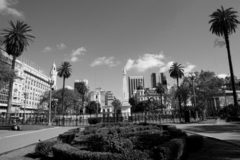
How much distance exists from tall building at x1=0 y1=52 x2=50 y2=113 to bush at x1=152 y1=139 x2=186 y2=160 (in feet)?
238

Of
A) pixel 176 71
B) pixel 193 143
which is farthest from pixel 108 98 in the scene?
pixel 193 143

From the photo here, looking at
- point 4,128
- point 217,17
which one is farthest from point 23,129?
point 217,17

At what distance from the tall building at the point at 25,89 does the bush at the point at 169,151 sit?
7260 cm

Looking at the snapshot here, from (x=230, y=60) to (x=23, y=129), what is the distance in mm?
33816

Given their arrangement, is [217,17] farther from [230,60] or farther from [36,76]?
[36,76]

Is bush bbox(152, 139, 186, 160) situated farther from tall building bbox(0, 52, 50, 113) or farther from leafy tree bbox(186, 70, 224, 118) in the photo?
tall building bbox(0, 52, 50, 113)

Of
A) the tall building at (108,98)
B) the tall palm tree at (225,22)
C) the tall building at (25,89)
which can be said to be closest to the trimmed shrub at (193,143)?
the tall palm tree at (225,22)

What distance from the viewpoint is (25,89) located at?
3127 inches

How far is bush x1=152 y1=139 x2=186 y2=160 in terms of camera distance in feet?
18.4

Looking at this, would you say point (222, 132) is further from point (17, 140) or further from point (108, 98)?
point (108, 98)

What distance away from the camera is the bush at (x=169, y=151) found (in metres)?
5.60

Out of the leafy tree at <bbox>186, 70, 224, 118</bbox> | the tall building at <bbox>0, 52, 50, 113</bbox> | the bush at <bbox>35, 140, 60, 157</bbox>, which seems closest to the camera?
the bush at <bbox>35, 140, 60, 157</bbox>

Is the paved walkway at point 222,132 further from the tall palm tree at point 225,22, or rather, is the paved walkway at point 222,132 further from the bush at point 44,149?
the tall palm tree at point 225,22

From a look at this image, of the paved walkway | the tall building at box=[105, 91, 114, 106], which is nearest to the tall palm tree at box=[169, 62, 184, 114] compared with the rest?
the paved walkway
